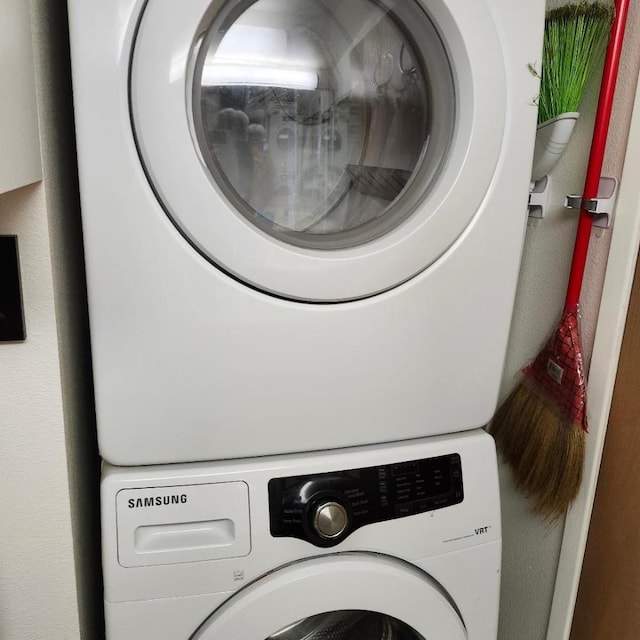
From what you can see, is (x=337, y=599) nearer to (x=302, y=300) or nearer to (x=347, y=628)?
(x=347, y=628)

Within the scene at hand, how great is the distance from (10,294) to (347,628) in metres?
0.72

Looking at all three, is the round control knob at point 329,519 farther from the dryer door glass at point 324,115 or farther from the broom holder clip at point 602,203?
the broom holder clip at point 602,203

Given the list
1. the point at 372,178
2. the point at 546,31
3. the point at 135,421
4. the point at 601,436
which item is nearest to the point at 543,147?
the point at 546,31

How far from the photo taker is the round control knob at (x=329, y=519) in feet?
2.59

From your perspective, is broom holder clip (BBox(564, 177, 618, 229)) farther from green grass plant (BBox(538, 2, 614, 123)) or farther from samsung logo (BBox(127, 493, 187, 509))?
samsung logo (BBox(127, 493, 187, 509))

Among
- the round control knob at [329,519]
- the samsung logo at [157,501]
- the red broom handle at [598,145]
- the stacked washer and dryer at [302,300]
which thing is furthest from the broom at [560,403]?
the samsung logo at [157,501]

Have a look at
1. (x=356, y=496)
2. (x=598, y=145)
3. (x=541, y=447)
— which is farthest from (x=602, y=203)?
(x=356, y=496)

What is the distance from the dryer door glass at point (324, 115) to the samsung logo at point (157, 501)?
353 mm

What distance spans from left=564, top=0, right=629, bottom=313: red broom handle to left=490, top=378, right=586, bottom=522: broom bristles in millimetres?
180

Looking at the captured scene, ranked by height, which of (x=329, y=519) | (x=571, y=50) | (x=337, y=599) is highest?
(x=571, y=50)

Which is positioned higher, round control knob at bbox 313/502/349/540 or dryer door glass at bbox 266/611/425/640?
round control knob at bbox 313/502/349/540

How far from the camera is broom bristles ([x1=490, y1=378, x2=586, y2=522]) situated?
0.97 m

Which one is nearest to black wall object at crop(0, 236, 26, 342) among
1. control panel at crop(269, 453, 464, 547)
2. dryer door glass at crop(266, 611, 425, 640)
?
control panel at crop(269, 453, 464, 547)

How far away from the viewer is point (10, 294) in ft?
2.15
